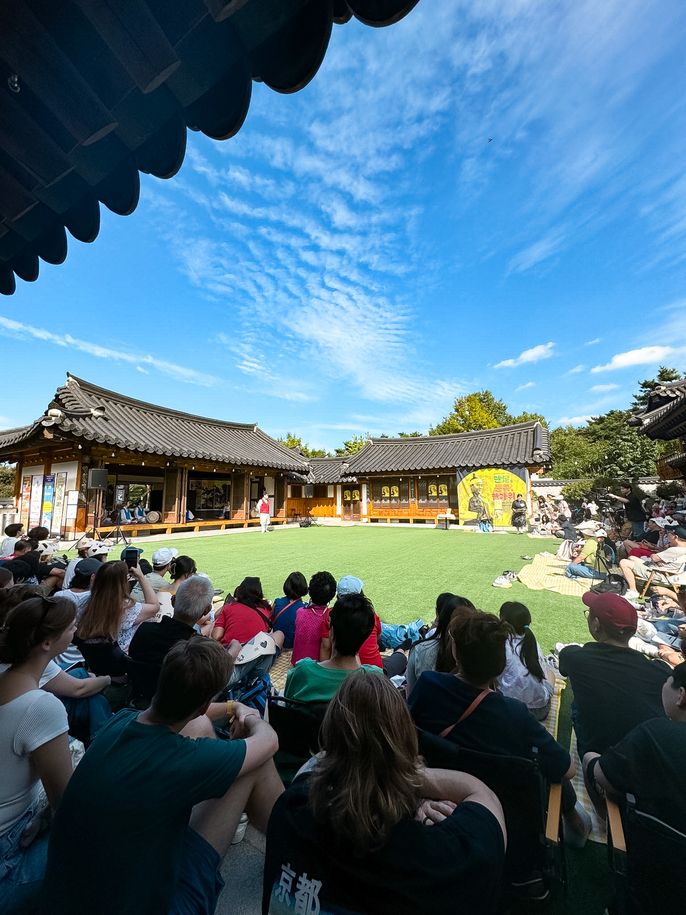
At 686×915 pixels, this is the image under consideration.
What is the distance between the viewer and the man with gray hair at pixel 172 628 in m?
2.37

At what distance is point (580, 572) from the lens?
7148mm

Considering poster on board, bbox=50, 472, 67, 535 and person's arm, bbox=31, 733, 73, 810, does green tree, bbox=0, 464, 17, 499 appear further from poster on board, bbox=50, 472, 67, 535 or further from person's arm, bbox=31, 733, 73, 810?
person's arm, bbox=31, 733, 73, 810

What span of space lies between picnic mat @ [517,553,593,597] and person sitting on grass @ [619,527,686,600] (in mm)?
664

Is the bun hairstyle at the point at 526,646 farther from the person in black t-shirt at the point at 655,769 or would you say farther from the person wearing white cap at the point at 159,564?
the person wearing white cap at the point at 159,564

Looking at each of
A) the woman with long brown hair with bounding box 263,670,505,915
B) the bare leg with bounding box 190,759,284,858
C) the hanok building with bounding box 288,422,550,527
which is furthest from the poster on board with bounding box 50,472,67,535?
the woman with long brown hair with bounding box 263,670,505,915

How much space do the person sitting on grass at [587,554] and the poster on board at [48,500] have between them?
1559 centimetres

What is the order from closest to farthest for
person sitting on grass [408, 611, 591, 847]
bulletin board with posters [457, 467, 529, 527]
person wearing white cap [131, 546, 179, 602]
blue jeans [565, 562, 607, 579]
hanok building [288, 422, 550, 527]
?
person sitting on grass [408, 611, 591, 847] < person wearing white cap [131, 546, 179, 602] < blue jeans [565, 562, 607, 579] < bulletin board with posters [457, 467, 529, 527] < hanok building [288, 422, 550, 527]

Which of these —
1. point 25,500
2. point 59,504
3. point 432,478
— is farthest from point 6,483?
point 432,478

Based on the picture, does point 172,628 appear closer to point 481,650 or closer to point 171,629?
point 171,629

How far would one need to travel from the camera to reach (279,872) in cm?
104

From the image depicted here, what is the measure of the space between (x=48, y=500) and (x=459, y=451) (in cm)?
1907

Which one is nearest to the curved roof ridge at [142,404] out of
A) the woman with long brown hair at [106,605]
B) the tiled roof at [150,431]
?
the tiled roof at [150,431]

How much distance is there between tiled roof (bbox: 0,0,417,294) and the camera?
988mm

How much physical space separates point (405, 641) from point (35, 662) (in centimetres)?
317
